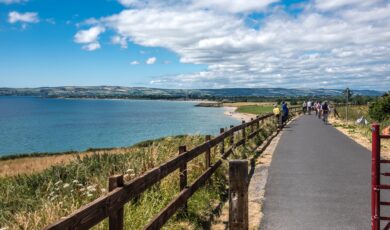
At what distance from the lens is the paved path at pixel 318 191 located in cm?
704

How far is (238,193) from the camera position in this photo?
16.4ft

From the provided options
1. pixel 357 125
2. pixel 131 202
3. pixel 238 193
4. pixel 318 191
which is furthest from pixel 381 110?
pixel 238 193

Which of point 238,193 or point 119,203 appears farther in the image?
point 238,193

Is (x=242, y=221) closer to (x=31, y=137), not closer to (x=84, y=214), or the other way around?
(x=84, y=214)

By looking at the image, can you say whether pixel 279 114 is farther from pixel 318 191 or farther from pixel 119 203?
pixel 119 203

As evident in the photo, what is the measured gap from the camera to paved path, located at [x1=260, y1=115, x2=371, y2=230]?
7039mm

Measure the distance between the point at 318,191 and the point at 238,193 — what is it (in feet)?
15.7

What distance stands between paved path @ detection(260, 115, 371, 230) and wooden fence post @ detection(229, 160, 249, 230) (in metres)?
1.83

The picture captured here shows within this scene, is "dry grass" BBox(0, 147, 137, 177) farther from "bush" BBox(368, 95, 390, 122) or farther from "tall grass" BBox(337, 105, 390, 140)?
"bush" BBox(368, 95, 390, 122)

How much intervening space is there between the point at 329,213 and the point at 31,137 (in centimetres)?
7800

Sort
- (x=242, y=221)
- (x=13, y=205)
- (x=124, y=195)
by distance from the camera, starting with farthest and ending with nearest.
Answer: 1. (x=13, y=205)
2. (x=242, y=221)
3. (x=124, y=195)

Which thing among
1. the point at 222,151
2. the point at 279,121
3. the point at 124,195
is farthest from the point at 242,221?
the point at 279,121

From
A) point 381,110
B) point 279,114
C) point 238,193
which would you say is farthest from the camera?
point 381,110

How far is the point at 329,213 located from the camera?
24.6 feet
